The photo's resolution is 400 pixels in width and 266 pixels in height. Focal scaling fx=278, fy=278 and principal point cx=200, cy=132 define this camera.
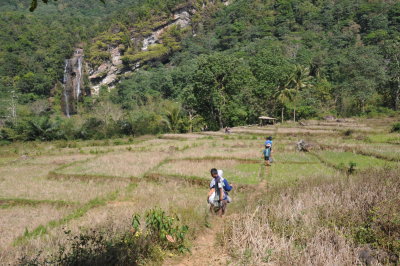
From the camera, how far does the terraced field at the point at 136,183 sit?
7.13m

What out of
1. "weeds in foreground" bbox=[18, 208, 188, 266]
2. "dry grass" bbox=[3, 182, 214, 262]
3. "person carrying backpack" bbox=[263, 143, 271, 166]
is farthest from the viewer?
"person carrying backpack" bbox=[263, 143, 271, 166]

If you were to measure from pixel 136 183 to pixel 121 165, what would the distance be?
3.37 meters

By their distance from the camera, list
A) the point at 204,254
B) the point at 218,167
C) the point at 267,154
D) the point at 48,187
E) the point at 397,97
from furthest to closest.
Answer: the point at 397,97, the point at 218,167, the point at 267,154, the point at 48,187, the point at 204,254

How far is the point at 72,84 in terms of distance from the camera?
238 ft

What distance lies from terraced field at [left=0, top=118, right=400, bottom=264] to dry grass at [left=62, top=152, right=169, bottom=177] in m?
0.05

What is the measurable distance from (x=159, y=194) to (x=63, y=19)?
384 feet

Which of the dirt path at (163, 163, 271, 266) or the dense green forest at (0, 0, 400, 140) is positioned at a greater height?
the dense green forest at (0, 0, 400, 140)

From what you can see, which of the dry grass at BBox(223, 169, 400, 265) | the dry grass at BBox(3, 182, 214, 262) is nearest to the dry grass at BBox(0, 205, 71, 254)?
the dry grass at BBox(3, 182, 214, 262)

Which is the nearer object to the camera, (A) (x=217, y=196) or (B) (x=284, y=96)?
(A) (x=217, y=196)

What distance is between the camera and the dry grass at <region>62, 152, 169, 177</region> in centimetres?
1409

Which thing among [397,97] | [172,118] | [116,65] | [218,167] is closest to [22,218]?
[218,167]

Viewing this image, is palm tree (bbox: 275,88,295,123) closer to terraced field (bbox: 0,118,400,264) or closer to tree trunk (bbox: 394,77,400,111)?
tree trunk (bbox: 394,77,400,111)

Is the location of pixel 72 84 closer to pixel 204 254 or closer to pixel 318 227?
pixel 204 254

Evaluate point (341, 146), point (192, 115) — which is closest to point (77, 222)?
point (341, 146)
